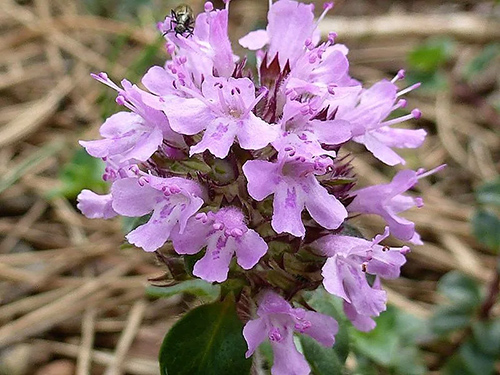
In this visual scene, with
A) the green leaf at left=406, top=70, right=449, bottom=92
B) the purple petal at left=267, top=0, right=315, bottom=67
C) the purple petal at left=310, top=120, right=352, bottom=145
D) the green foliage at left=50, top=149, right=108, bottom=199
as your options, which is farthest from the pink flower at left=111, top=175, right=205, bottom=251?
the green leaf at left=406, top=70, right=449, bottom=92

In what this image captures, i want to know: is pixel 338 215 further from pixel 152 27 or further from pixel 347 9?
pixel 347 9

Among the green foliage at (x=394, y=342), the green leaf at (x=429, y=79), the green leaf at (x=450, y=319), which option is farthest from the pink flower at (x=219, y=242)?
the green leaf at (x=429, y=79)

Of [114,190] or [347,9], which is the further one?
[347,9]

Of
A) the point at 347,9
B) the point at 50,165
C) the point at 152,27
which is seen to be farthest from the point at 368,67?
the point at 50,165

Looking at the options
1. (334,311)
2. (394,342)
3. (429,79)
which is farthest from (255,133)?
(429,79)

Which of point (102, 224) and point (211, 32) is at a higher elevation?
point (211, 32)

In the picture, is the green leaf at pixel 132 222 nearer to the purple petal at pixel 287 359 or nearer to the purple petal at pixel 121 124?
the purple petal at pixel 121 124

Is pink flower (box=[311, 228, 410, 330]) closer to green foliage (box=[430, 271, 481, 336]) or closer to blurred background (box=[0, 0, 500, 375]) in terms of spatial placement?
blurred background (box=[0, 0, 500, 375])
